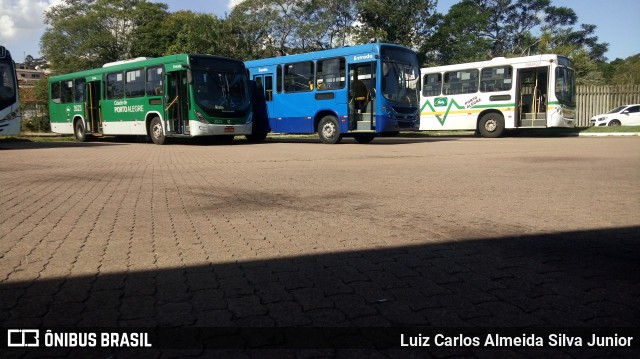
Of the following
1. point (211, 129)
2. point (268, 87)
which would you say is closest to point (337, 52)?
point (268, 87)

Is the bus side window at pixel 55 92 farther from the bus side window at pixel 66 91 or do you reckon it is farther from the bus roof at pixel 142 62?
the bus roof at pixel 142 62

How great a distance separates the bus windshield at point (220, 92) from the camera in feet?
58.2

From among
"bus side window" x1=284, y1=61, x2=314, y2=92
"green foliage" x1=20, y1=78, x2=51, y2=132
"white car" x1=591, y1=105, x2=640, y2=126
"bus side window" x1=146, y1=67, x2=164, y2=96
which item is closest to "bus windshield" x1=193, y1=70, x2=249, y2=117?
"bus side window" x1=284, y1=61, x2=314, y2=92

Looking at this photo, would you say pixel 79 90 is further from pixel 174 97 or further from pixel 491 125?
pixel 491 125

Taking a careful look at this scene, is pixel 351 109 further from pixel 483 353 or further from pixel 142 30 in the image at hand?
pixel 142 30

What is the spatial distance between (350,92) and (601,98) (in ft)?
66.5

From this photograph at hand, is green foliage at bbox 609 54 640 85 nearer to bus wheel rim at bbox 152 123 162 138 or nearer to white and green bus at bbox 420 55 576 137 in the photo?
white and green bus at bbox 420 55 576 137

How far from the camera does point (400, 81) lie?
56.1 ft

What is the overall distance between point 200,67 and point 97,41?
3449 cm

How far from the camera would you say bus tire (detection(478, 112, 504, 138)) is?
2167 centimetres

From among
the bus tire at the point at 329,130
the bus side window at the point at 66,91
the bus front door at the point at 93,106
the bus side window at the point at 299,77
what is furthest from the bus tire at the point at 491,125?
the bus side window at the point at 66,91

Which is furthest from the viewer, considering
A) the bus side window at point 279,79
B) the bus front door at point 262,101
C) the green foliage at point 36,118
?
the green foliage at point 36,118

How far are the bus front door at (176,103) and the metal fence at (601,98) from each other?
945 inches

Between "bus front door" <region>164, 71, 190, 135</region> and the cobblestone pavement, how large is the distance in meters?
10.2
